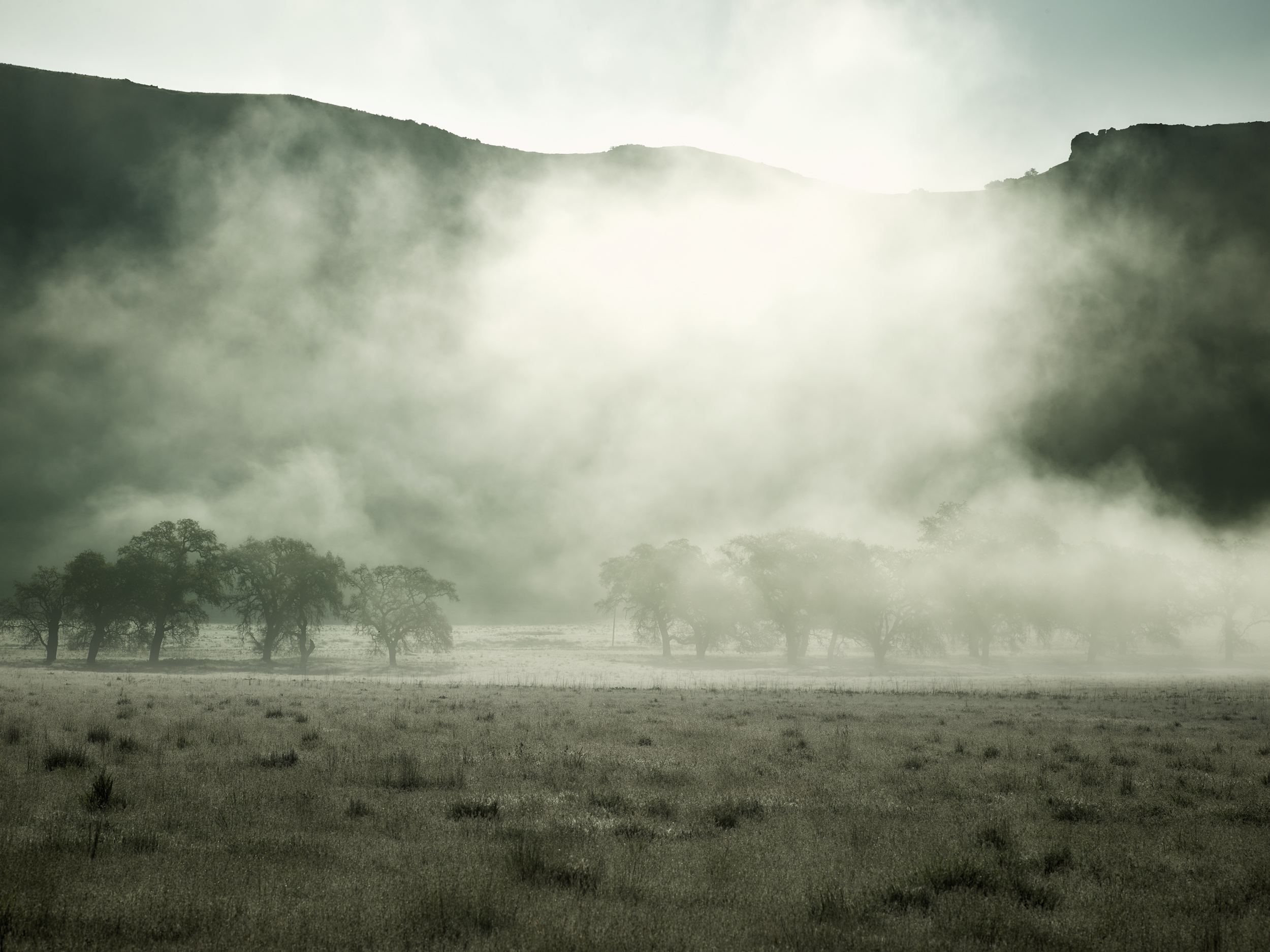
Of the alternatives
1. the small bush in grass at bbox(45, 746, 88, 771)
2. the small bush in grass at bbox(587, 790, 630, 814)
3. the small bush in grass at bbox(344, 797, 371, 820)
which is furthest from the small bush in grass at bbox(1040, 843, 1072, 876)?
the small bush in grass at bbox(45, 746, 88, 771)

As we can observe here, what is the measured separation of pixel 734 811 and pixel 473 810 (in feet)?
12.2

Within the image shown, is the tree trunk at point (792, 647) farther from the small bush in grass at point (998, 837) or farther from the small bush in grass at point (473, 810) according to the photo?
the small bush in grass at point (473, 810)

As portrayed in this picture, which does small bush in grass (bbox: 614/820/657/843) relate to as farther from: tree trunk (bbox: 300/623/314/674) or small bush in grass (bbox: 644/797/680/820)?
tree trunk (bbox: 300/623/314/674)

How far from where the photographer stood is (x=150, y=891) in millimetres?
5543

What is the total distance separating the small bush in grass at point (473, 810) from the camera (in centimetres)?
873

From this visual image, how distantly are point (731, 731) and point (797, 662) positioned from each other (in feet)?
206

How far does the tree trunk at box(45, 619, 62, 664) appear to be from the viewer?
6109cm

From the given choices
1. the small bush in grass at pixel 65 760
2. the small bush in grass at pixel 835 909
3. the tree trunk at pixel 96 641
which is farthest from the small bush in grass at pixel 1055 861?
the tree trunk at pixel 96 641

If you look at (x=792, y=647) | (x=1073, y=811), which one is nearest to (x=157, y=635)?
(x=792, y=647)

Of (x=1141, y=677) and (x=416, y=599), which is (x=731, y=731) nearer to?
(x=1141, y=677)

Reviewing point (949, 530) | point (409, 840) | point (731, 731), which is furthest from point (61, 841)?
point (949, 530)

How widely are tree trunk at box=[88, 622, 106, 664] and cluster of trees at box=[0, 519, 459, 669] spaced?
0.10m

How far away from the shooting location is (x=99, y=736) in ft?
47.1

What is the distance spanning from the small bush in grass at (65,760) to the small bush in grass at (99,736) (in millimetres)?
2419
